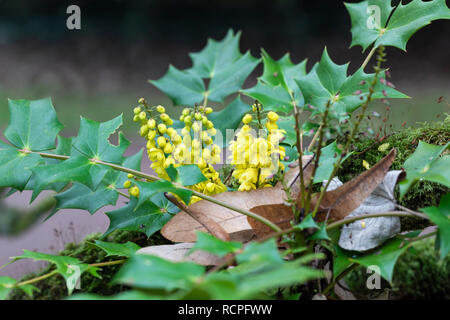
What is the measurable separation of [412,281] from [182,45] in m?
4.47

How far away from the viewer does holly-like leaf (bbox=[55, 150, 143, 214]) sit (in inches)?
33.7

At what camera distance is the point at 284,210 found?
2.27ft

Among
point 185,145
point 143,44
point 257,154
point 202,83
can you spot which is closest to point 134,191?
point 185,145

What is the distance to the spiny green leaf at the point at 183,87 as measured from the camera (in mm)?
1022

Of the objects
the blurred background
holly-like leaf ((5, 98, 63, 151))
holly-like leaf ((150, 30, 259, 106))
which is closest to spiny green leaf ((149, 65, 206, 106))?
holly-like leaf ((150, 30, 259, 106))

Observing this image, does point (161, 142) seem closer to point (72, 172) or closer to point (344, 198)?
point (72, 172)

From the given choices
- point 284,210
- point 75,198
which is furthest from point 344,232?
point 75,198

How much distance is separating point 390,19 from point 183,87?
0.45 meters

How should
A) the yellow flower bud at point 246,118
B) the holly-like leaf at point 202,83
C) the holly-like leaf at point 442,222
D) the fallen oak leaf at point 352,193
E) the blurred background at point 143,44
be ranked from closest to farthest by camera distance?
1. the holly-like leaf at point 442,222
2. the fallen oak leaf at point 352,193
3. the yellow flower bud at point 246,118
4. the holly-like leaf at point 202,83
5. the blurred background at point 143,44

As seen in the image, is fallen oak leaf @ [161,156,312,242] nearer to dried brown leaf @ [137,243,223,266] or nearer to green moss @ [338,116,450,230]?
dried brown leaf @ [137,243,223,266]

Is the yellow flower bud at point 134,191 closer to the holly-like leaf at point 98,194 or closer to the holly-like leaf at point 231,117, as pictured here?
the holly-like leaf at point 98,194

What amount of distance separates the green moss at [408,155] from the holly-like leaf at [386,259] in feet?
0.85

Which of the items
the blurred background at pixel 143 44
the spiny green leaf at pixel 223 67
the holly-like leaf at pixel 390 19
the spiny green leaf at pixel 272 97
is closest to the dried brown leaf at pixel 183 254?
the spiny green leaf at pixel 272 97

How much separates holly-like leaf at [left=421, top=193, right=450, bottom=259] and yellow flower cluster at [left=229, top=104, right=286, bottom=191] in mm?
226
